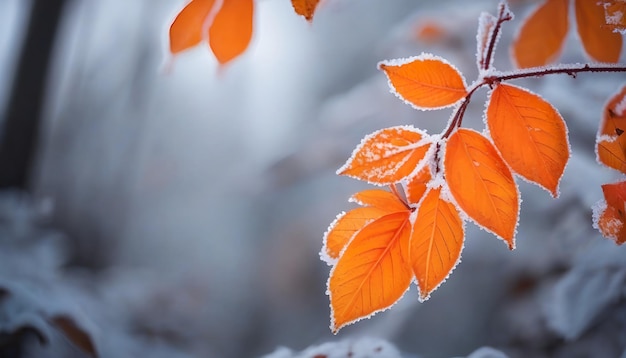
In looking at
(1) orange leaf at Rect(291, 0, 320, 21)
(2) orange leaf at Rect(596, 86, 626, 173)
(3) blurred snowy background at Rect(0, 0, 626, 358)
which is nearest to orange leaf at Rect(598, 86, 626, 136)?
(2) orange leaf at Rect(596, 86, 626, 173)

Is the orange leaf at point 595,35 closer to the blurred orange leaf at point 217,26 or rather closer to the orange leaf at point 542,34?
the orange leaf at point 542,34

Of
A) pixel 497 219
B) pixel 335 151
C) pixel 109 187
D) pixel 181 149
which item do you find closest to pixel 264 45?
pixel 335 151

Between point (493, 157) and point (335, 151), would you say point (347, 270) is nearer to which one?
point (493, 157)

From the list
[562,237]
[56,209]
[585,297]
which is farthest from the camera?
[56,209]

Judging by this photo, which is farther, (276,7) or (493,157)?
(276,7)

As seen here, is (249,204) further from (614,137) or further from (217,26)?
(614,137)

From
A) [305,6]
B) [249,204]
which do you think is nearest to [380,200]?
[305,6]
